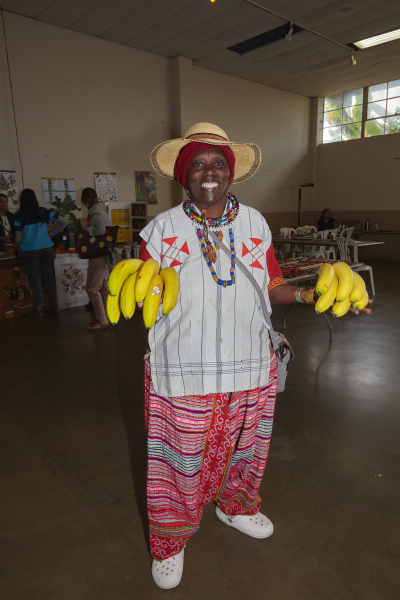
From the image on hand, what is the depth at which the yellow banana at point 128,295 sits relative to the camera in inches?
45.2

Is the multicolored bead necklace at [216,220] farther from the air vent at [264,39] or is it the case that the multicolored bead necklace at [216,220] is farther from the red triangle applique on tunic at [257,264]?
the air vent at [264,39]

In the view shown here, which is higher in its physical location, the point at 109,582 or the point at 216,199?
the point at 216,199

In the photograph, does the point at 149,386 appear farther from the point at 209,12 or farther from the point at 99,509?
the point at 209,12

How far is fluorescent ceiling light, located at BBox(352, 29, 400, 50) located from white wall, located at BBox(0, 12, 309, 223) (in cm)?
241

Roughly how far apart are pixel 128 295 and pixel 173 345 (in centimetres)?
24

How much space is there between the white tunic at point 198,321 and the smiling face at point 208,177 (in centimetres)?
9

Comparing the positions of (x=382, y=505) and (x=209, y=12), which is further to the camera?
(x=209, y=12)

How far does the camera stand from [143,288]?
1.12 metres

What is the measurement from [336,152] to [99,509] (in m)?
10.5

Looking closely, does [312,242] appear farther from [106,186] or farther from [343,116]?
[343,116]

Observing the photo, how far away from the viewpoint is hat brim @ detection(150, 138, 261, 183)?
1.40 metres

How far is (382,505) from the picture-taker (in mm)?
1787

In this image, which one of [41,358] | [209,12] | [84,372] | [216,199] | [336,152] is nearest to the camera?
[216,199]

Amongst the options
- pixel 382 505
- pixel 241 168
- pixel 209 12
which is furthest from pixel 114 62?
pixel 382 505
